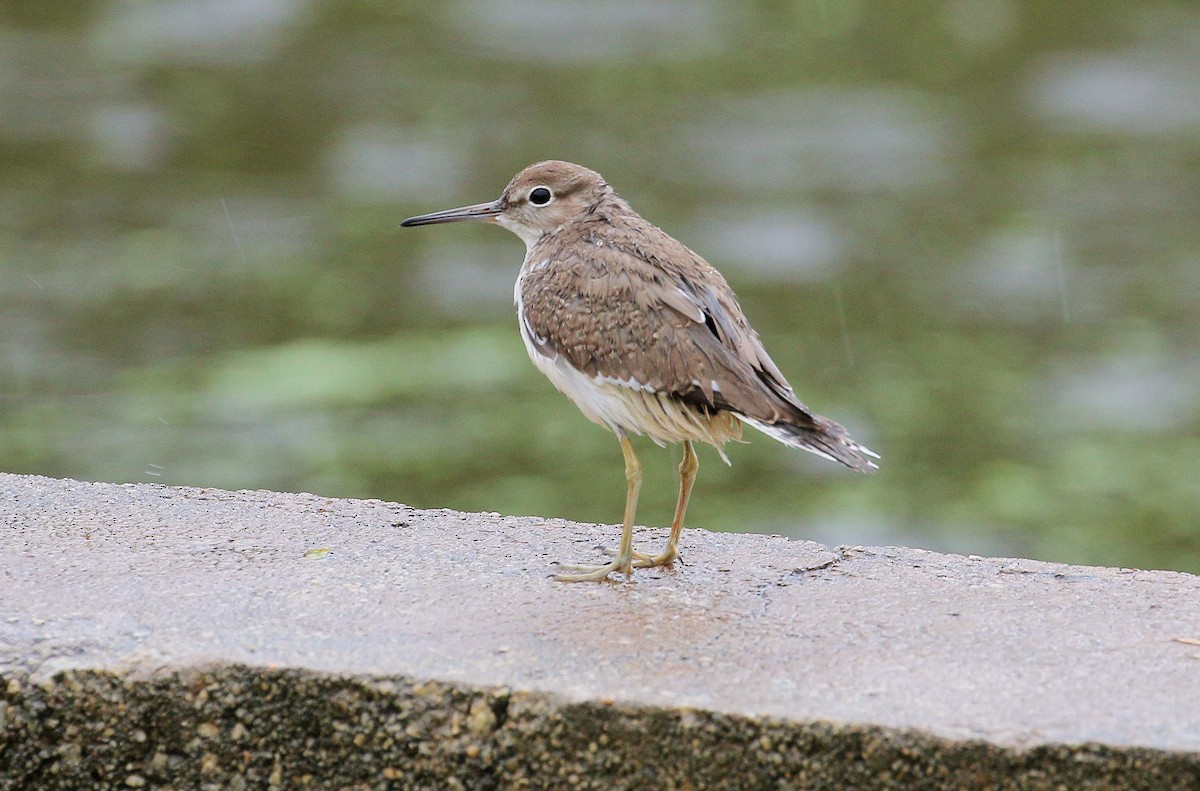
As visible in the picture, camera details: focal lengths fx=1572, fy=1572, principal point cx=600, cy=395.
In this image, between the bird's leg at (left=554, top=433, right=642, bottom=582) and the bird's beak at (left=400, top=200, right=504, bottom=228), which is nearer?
the bird's leg at (left=554, top=433, right=642, bottom=582)

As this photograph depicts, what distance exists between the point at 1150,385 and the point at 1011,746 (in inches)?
296

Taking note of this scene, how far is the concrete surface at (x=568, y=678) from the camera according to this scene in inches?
130

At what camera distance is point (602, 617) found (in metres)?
3.93

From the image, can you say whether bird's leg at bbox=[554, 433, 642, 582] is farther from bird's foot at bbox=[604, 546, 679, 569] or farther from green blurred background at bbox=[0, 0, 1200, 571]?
green blurred background at bbox=[0, 0, 1200, 571]

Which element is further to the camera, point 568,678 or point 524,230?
point 524,230

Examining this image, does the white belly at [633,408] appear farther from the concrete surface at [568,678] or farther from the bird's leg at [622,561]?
the concrete surface at [568,678]

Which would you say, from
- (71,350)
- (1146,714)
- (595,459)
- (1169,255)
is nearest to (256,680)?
(1146,714)

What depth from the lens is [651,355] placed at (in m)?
4.38

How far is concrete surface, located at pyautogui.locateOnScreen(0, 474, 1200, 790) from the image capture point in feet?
10.8

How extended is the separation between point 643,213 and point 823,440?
838cm

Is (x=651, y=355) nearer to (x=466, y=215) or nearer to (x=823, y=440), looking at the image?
(x=823, y=440)

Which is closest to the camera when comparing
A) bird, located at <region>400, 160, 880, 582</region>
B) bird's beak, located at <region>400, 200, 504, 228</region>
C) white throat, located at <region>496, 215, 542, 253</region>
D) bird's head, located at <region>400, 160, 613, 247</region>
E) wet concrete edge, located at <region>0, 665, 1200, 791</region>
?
wet concrete edge, located at <region>0, 665, 1200, 791</region>

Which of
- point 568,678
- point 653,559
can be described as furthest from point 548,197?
point 568,678

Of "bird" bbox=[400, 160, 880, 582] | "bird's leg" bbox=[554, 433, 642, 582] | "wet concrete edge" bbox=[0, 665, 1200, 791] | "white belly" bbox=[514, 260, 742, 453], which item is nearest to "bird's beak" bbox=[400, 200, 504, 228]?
"bird" bbox=[400, 160, 880, 582]
